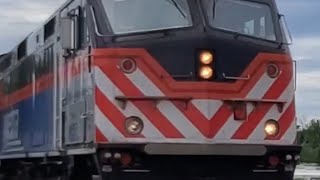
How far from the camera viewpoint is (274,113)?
32.9ft

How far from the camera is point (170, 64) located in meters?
9.71

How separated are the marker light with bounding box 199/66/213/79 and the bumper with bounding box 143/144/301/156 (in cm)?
87

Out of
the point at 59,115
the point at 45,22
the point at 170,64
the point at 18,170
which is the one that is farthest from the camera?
the point at 18,170

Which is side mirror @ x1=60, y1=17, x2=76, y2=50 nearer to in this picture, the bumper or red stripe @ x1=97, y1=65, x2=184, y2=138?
red stripe @ x1=97, y1=65, x2=184, y2=138

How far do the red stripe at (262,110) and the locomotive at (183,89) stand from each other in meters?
0.01

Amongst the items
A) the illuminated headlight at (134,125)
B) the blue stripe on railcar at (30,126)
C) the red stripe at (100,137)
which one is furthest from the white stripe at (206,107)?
the blue stripe on railcar at (30,126)

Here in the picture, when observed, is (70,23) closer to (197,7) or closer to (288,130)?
(197,7)

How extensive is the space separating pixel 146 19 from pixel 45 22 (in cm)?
455

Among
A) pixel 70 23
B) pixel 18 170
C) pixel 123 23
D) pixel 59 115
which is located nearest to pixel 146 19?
pixel 123 23

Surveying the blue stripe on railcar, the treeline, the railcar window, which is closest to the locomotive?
the blue stripe on railcar

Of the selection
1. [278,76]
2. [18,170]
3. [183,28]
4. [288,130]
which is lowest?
[18,170]

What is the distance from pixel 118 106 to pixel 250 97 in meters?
1.69

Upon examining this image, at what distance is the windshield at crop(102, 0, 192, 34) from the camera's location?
987cm

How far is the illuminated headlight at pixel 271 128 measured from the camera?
32.8ft
